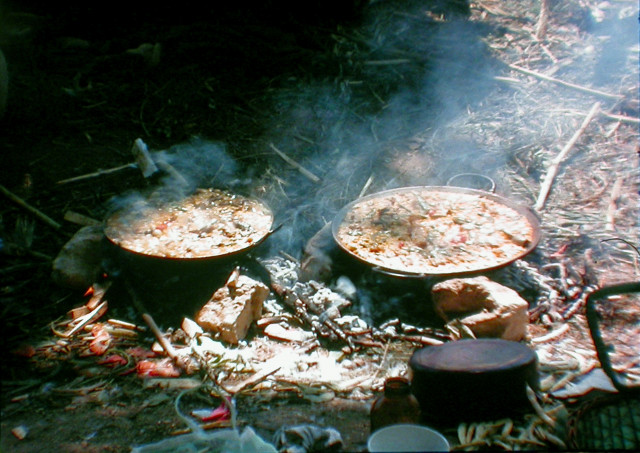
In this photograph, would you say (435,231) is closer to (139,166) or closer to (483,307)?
(483,307)

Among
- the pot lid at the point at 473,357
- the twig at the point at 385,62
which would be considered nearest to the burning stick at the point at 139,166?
the pot lid at the point at 473,357

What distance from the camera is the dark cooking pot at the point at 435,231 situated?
438cm

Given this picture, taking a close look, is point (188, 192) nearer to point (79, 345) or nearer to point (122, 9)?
point (79, 345)

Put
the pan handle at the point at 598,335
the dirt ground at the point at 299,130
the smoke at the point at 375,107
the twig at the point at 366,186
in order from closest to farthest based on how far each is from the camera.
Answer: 1. the pan handle at the point at 598,335
2. the dirt ground at the point at 299,130
3. the twig at the point at 366,186
4. the smoke at the point at 375,107

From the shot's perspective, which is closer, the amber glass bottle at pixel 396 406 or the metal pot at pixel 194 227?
the amber glass bottle at pixel 396 406

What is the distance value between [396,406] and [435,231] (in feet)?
7.54

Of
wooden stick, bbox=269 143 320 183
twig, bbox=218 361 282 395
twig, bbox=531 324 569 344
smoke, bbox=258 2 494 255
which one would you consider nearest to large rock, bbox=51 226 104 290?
smoke, bbox=258 2 494 255

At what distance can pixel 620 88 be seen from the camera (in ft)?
26.3

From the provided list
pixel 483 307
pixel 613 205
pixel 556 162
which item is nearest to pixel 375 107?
pixel 556 162

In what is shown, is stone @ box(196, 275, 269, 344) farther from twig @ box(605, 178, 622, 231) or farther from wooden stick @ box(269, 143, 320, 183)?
twig @ box(605, 178, 622, 231)

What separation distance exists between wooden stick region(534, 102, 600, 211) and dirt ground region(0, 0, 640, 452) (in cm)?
8

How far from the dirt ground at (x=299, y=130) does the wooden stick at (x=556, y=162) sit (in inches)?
3.3

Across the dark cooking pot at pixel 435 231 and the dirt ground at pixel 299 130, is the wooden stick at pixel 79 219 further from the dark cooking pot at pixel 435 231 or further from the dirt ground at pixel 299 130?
the dark cooking pot at pixel 435 231

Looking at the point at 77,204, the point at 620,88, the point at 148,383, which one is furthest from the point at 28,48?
the point at 620,88
